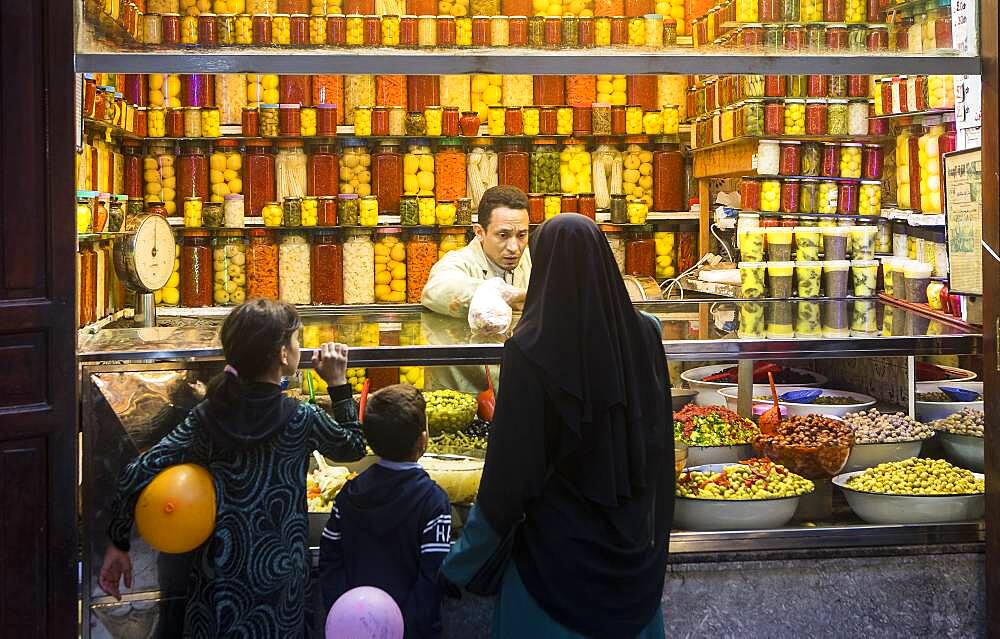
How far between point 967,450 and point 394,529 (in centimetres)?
194

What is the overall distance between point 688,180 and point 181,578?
484cm

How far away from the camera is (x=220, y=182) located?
21.5ft

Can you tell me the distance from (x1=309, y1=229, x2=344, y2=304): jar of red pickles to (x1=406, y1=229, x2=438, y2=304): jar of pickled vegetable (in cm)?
40

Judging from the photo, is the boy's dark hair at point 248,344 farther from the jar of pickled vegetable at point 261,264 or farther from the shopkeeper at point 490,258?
the jar of pickled vegetable at point 261,264

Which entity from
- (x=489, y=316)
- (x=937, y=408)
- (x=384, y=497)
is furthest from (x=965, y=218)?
(x=384, y=497)

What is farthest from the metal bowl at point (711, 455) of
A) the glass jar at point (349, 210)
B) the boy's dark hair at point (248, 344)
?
the glass jar at point (349, 210)

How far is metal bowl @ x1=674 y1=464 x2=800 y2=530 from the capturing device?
121 inches

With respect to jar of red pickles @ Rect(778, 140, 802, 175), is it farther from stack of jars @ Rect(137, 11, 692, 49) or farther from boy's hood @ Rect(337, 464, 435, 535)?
boy's hood @ Rect(337, 464, 435, 535)

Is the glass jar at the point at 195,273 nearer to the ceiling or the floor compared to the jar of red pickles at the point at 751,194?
nearer to the floor

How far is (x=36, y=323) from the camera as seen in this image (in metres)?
2.75

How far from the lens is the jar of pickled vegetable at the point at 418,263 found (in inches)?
254

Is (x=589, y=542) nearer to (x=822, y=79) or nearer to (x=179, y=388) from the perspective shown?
(x=179, y=388)

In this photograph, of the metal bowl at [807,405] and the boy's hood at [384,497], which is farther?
the metal bowl at [807,405]

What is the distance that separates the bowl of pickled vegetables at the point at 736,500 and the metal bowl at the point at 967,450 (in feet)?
1.92
